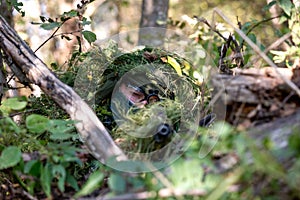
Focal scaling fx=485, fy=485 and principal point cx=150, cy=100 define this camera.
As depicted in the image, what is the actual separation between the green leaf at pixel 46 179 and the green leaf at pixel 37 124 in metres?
0.10

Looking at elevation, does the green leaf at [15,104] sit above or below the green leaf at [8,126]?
above

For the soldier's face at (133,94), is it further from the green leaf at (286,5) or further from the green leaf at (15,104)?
the green leaf at (286,5)

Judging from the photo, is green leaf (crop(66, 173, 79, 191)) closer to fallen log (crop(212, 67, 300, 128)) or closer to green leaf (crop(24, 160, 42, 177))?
green leaf (crop(24, 160, 42, 177))

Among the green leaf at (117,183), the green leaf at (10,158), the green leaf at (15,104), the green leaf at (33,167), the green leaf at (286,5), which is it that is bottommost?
the green leaf at (117,183)

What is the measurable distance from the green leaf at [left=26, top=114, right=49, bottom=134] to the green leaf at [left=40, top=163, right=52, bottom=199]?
0.33ft

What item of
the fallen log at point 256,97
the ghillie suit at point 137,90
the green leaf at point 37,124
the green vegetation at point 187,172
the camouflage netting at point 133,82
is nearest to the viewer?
the green vegetation at point 187,172

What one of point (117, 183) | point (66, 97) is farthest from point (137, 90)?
point (117, 183)

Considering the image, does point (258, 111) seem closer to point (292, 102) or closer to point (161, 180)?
point (292, 102)

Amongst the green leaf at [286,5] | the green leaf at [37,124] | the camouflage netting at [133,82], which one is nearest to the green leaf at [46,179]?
the green leaf at [37,124]

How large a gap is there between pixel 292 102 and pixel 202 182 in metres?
0.29

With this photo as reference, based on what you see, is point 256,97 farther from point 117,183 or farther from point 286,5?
point 286,5

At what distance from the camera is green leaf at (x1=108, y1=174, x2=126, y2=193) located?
0.82 m

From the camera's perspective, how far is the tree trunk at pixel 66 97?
3.75ft

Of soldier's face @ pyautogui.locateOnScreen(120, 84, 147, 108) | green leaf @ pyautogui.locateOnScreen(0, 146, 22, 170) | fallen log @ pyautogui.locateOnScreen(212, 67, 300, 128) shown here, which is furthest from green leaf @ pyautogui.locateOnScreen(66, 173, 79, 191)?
soldier's face @ pyautogui.locateOnScreen(120, 84, 147, 108)
